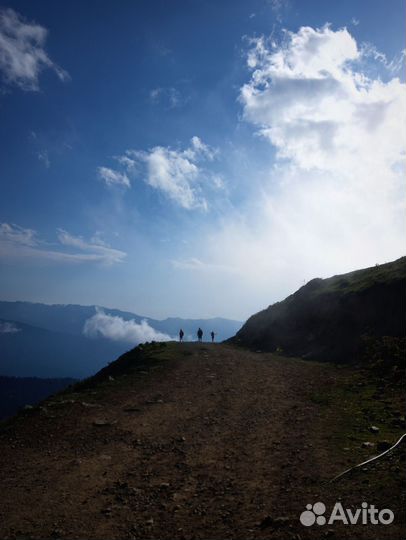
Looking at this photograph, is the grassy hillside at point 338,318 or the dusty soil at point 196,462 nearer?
the dusty soil at point 196,462

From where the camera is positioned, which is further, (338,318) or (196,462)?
(338,318)

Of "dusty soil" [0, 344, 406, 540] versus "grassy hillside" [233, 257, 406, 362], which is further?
"grassy hillside" [233, 257, 406, 362]

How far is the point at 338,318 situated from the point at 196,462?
3167 cm

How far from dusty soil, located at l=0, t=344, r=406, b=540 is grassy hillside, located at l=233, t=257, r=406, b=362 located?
38.7 ft

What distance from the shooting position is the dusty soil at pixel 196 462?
959 centimetres

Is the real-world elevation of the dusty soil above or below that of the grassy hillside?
below

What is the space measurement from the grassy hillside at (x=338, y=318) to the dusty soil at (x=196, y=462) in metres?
11.8

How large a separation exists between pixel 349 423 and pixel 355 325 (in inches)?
924

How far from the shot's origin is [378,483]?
10.3 m

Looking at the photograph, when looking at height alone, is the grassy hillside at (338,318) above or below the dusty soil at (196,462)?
above

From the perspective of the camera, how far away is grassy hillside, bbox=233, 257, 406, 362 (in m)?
34.4

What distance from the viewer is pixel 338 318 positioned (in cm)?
4138

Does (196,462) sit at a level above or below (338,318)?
below

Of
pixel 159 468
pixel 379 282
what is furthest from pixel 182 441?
pixel 379 282
